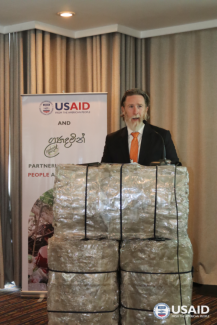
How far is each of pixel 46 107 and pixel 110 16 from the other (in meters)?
1.04

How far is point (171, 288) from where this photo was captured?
4.47 feet

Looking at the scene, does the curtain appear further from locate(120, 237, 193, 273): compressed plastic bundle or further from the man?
locate(120, 237, 193, 273): compressed plastic bundle

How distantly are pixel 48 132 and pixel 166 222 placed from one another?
7.05ft

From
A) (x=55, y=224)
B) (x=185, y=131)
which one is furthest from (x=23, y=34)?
(x=55, y=224)

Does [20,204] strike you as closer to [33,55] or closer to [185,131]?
[33,55]

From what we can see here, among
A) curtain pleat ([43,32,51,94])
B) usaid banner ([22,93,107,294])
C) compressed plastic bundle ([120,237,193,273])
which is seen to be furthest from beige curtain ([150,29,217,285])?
compressed plastic bundle ([120,237,193,273])

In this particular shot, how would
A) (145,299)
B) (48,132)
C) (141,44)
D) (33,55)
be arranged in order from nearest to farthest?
(145,299), (48,132), (33,55), (141,44)

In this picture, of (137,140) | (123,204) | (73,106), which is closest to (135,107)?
(137,140)

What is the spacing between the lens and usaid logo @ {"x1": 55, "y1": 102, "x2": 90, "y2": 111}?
10.8 ft

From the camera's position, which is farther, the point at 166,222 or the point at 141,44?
the point at 141,44

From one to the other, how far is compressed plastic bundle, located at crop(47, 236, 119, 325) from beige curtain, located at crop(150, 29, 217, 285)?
7.73 ft

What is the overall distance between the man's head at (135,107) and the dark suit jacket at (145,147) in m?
0.09

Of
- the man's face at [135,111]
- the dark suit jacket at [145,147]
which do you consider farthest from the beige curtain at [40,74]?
the dark suit jacket at [145,147]

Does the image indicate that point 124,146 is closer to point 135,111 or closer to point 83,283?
point 135,111
